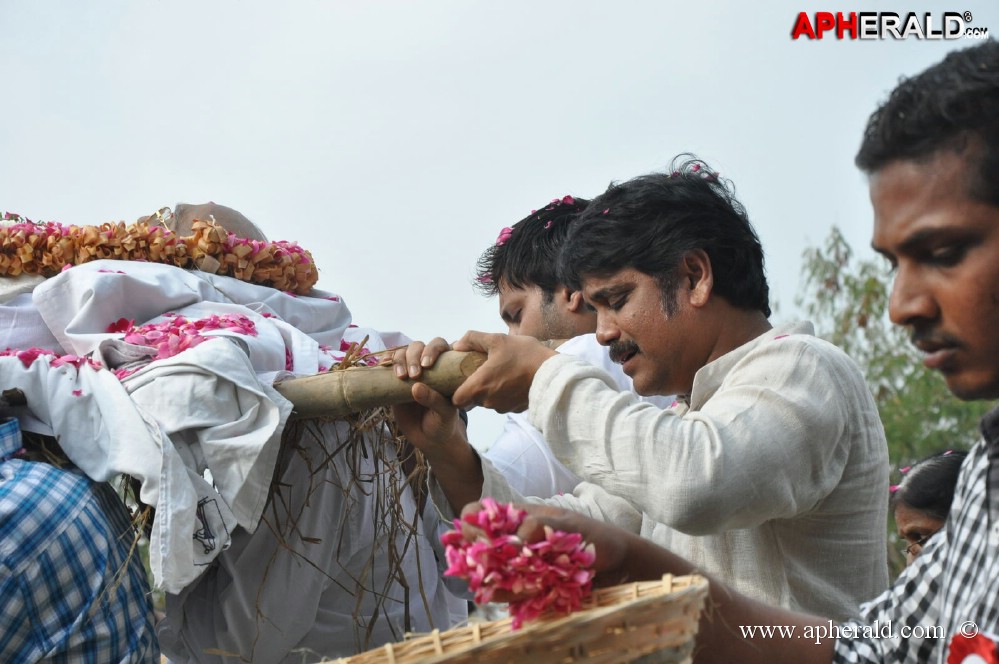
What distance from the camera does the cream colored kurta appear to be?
2145mm

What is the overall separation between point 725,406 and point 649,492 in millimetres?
245

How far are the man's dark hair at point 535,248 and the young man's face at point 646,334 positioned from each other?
1.20 meters

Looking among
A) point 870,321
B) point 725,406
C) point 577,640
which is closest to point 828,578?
point 725,406

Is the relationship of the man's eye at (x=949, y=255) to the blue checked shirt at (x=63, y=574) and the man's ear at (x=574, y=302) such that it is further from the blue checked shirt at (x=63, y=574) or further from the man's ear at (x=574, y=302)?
the man's ear at (x=574, y=302)

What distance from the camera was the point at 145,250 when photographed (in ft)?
10.5

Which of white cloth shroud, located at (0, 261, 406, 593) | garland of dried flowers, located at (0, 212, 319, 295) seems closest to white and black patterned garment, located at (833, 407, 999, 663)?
white cloth shroud, located at (0, 261, 406, 593)

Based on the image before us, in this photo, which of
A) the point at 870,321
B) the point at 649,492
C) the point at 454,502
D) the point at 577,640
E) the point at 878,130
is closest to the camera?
the point at 577,640

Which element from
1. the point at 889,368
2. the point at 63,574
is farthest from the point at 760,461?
the point at 889,368

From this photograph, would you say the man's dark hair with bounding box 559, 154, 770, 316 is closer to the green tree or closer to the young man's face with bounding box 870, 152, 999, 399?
the young man's face with bounding box 870, 152, 999, 399

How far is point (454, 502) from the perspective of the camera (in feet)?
9.50

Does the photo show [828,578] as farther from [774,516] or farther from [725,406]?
[725,406]

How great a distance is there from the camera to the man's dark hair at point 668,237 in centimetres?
271

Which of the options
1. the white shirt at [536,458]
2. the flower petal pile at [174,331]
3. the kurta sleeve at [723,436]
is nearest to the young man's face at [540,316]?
the white shirt at [536,458]

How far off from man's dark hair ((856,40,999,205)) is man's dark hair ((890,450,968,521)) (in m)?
2.25
